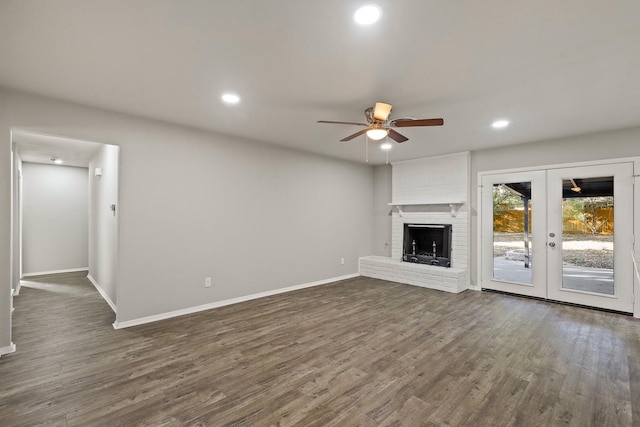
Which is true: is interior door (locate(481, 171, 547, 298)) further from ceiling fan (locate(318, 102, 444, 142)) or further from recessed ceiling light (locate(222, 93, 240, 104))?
recessed ceiling light (locate(222, 93, 240, 104))

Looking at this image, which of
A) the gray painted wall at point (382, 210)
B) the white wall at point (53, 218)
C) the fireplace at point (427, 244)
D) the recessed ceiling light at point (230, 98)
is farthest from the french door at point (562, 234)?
the white wall at point (53, 218)

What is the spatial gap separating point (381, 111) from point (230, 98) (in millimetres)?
1625

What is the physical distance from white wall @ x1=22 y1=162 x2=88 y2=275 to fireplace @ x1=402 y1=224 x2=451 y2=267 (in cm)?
773

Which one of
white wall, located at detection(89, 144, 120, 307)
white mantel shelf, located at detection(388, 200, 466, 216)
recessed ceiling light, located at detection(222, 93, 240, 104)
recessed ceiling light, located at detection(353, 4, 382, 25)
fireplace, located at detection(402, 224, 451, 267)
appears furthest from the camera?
fireplace, located at detection(402, 224, 451, 267)

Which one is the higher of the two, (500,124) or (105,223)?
(500,124)

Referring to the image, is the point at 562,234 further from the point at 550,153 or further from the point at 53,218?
the point at 53,218

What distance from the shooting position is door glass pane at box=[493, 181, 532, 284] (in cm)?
494

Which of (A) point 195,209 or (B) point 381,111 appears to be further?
(A) point 195,209

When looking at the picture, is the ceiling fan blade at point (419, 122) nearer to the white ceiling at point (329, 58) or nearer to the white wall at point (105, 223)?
the white ceiling at point (329, 58)

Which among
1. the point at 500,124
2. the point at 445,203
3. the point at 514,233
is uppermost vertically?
the point at 500,124

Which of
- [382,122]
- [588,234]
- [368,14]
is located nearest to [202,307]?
[382,122]

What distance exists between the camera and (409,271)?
584 centimetres

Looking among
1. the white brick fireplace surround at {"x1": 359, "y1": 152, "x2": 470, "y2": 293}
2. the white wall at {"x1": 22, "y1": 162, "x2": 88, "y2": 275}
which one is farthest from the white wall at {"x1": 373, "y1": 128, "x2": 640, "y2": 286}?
the white wall at {"x1": 22, "y1": 162, "x2": 88, "y2": 275}

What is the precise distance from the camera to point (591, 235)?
438cm
